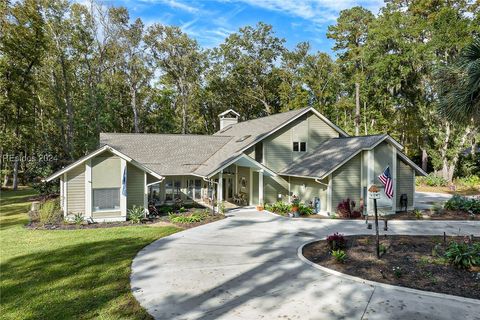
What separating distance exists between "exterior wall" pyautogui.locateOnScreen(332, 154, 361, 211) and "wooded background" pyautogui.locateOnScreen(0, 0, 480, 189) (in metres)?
13.3

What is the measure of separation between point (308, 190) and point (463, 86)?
1027cm

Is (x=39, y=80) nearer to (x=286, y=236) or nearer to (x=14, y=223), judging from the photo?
(x=14, y=223)

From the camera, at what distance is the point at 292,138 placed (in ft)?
79.0

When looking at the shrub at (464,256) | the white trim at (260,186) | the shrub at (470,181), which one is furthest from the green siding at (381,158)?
the shrub at (470,181)

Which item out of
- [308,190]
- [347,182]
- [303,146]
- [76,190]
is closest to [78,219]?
[76,190]

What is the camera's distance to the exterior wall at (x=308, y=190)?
20.1 meters

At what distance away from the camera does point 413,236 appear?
46.0ft

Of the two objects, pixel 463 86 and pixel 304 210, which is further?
pixel 304 210

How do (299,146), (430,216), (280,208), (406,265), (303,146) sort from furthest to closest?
(303,146), (299,146), (280,208), (430,216), (406,265)

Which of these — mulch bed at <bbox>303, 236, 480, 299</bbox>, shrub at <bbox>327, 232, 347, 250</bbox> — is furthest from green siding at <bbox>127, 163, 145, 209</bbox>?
shrub at <bbox>327, 232, 347, 250</bbox>

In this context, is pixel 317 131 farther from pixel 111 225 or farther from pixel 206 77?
pixel 206 77

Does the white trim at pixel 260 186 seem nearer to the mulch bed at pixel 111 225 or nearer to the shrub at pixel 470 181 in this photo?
the mulch bed at pixel 111 225

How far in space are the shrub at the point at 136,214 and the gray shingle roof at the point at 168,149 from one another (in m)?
4.68

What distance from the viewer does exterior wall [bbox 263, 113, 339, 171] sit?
924 inches
